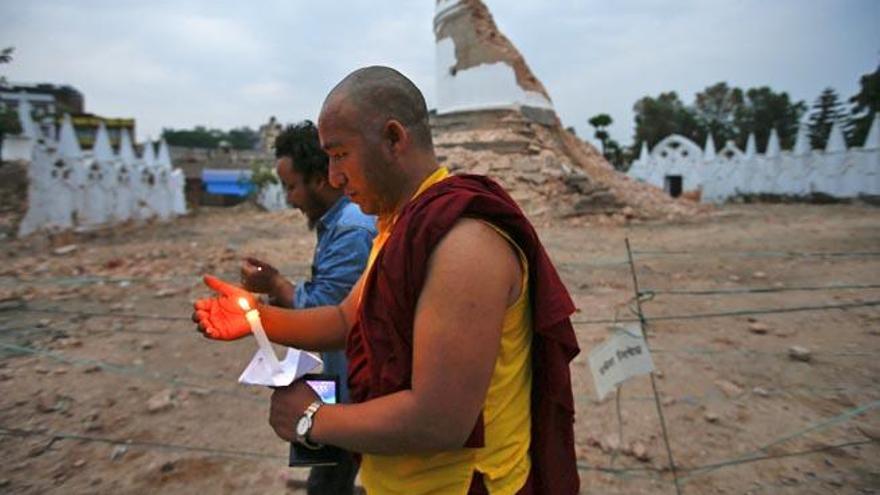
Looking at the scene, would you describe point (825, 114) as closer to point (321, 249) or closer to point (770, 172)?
point (770, 172)

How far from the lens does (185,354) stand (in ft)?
13.8

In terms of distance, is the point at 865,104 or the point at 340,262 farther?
the point at 865,104

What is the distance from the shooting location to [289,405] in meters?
0.99

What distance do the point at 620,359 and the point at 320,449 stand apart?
5.49 feet

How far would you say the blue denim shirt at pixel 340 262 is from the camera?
161cm

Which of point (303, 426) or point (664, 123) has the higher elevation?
point (664, 123)

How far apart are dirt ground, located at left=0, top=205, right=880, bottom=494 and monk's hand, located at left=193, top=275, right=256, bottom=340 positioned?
178 cm

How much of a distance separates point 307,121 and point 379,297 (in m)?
1.25

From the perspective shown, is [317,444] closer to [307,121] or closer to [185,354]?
[307,121]

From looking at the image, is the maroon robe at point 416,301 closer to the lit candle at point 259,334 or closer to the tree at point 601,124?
the lit candle at point 259,334

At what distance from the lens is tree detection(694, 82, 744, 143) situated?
43.0 meters

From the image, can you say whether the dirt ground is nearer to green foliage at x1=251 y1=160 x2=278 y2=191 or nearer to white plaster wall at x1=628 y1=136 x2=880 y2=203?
white plaster wall at x1=628 y1=136 x2=880 y2=203

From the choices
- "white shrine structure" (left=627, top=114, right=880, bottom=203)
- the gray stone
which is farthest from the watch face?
"white shrine structure" (left=627, top=114, right=880, bottom=203)

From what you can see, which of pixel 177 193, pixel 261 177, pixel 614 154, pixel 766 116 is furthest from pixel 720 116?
pixel 177 193
